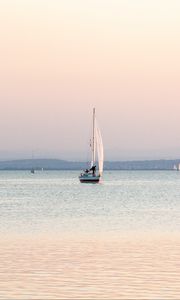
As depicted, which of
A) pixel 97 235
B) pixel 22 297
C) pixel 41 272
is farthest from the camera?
pixel 97 235

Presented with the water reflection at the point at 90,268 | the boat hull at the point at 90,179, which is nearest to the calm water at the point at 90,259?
the water reflection at the point at 90,268

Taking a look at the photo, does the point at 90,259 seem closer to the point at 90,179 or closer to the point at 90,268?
the point at 90,268

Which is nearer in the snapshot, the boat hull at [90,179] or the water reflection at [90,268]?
the water reflection at [90,268]

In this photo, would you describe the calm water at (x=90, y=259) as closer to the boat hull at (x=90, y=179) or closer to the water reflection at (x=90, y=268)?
the water reflection at (x=90, y=268)

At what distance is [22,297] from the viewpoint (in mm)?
24766

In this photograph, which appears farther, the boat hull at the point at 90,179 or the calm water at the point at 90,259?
Result: the boat hull at the point at 90,179

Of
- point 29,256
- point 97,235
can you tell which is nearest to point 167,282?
point 29,256

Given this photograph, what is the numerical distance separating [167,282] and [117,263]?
5000mm

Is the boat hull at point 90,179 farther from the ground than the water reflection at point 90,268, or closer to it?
closer to it

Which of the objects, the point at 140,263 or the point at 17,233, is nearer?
the point at 140,263

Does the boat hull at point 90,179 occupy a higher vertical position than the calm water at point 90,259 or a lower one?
lower

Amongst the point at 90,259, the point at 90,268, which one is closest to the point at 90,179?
the point at 90,259

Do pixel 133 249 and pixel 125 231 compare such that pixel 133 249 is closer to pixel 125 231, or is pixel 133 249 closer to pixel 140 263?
pixel 140 263

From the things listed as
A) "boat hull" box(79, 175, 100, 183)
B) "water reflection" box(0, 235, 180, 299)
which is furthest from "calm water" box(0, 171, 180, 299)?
"boat hull" box(79, 175, 100, 183)
